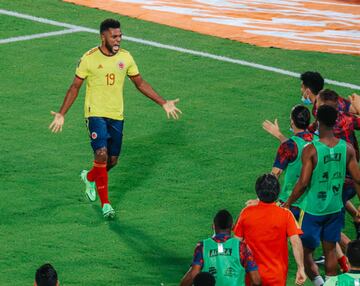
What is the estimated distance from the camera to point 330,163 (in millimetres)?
12742

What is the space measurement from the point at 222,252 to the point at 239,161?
680cm

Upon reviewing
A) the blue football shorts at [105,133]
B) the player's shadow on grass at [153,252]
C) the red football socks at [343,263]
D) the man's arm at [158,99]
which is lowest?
the player's shadow on grass at [153,252]

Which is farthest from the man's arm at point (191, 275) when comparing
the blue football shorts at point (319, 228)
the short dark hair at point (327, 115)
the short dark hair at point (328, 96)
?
the short dark hair at point (328, 96)

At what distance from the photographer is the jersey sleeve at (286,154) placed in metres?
13.3

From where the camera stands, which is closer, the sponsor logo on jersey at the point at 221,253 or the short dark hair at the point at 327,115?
the sponsor logo on jersey at the point at 221,253

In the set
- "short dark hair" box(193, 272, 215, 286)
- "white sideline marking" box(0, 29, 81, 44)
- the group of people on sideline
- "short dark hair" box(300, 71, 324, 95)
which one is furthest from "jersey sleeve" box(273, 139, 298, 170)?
"white sideline marking" box(0, 29, 81, 44)

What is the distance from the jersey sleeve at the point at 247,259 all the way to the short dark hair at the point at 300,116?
2.57 m

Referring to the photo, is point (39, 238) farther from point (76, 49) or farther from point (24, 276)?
point (76, 49)

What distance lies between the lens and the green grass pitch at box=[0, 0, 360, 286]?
1462 centimetres

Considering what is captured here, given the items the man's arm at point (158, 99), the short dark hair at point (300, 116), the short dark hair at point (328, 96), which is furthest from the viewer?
the man's arm at point (158, 99)

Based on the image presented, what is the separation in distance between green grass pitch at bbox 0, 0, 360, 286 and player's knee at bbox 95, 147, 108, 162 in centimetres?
77

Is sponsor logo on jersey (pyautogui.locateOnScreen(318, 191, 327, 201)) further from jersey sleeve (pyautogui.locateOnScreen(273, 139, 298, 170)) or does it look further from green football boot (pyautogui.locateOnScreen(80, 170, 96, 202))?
green football boot (pyautogui.locateOnScreen(80, 170, 96, 202))

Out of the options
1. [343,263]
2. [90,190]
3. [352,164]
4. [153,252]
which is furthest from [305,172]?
[90,190]

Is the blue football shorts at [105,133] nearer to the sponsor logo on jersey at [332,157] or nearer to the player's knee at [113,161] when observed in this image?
the player's knee at [113,161]
